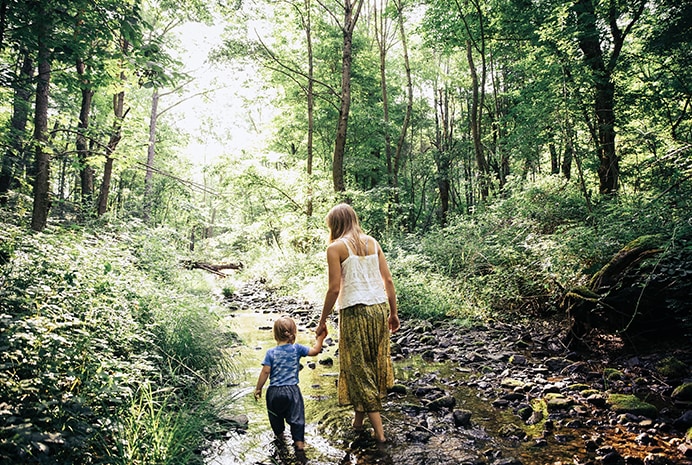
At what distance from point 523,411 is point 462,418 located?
0.67m

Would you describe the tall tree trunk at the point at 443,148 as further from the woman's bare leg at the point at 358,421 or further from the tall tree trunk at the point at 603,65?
the woman's bare leg at the point at 358,421

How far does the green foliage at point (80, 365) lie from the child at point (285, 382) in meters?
0.66

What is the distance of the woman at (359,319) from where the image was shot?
3.80 meters

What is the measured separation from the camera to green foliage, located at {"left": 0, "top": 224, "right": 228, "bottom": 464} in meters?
2.45

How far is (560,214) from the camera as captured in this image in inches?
379

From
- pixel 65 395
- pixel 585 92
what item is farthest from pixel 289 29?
pixel 65 395

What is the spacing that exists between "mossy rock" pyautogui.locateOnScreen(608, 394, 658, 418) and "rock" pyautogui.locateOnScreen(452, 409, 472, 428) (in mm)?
1429

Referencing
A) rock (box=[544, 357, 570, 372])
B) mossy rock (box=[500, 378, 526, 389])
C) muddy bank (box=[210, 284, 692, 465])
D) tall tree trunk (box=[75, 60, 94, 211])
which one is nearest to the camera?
muddy bank (box=[210, 284, 692, 465])

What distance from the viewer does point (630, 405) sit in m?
3.97

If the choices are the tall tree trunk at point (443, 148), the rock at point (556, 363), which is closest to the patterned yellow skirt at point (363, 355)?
the rock at point (556, 363)

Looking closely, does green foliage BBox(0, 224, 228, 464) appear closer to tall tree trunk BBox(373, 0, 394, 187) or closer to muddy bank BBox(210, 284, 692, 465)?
muddy bank BBox(210, 284, 692, 465)

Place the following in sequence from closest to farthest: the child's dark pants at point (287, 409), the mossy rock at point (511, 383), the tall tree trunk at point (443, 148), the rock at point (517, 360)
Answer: the child's dark pants at point (287, 409) < the mossy rock at point (511, 383) < the rock at point (517, 360) < the tall tree trunk at point (443, 148)

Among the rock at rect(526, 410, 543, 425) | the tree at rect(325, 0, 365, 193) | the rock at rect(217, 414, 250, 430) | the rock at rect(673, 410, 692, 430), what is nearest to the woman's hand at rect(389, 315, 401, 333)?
the rock at rect(526, 410, 543, 425)

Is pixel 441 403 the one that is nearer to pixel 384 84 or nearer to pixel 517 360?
pixel 517 360
